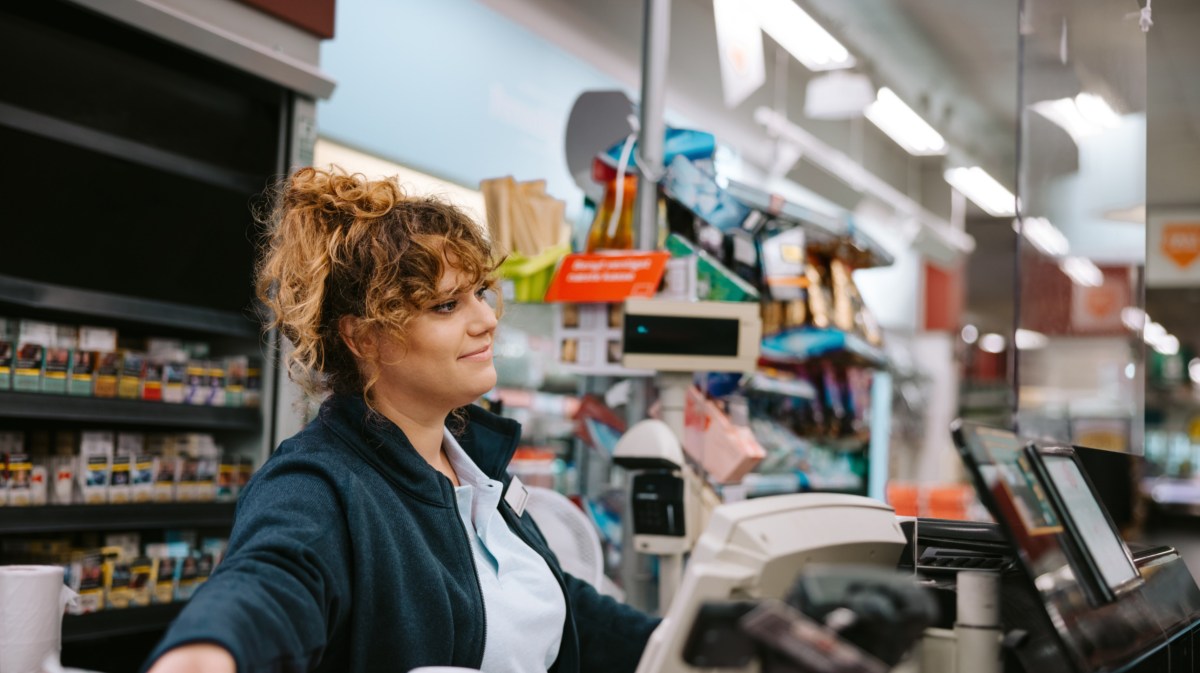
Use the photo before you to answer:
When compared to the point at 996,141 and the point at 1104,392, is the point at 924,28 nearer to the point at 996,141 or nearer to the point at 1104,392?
the point at 996,141

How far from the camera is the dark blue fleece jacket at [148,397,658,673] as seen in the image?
1.37m

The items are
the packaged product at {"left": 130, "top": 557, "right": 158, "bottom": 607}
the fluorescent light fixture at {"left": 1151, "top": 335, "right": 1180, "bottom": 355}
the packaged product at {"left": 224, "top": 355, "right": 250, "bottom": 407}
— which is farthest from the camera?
the fluorescent light fixture at {"left": 1151, "top": 335, "right": 1180, "bottom": 355}

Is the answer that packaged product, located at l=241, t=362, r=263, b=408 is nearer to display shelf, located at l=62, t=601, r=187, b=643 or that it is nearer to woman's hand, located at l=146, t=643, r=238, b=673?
display shelf, located at l=62, t=601, r=187, b=643

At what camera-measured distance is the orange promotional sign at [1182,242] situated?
918 centimetres

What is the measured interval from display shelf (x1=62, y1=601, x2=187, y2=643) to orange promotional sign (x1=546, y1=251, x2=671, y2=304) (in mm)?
1507

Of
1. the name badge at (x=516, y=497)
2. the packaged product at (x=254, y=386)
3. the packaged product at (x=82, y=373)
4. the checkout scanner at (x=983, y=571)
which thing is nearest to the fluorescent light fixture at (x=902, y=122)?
the packaged product at (x=254, y=386)

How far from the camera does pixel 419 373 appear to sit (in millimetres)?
1924

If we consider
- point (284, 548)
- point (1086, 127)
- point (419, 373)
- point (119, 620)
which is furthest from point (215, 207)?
point (1086, 127)

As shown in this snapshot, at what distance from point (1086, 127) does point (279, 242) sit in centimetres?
360

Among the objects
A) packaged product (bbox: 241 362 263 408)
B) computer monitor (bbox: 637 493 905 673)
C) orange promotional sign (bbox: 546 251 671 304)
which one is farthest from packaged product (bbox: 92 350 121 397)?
computer monitor (bbox: 637 493 905 673)

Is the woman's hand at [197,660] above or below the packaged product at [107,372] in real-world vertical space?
below

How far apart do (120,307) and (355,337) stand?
156 centimetres

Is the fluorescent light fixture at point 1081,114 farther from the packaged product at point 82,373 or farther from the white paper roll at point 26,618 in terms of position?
the white paper roll at point 26,618

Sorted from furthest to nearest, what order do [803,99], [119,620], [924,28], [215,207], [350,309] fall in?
[803,99] → [924,28] → [215,207] → [119,620] → [350,309]
